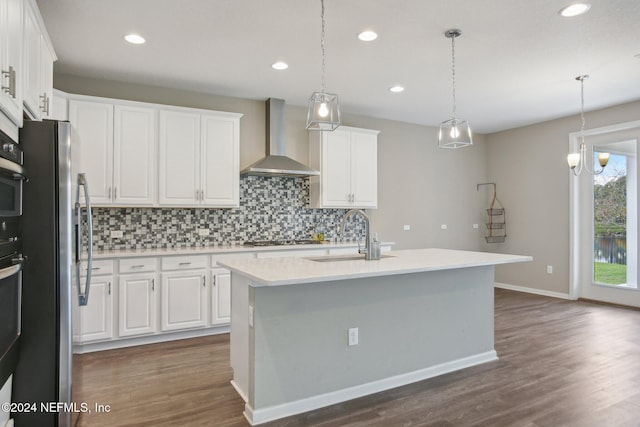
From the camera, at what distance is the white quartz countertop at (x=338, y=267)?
6.95 feet

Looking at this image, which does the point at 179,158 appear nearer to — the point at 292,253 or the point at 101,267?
the point at 101,267

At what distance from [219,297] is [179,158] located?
4.97 ft

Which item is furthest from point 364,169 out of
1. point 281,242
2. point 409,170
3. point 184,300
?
point 184,300

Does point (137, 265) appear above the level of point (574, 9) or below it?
below

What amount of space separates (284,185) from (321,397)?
3015 mm

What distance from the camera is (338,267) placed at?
97.9 inches

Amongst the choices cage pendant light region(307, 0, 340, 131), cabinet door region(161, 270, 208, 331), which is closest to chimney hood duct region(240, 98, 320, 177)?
cabinet door region(161, 270, 208, 331)

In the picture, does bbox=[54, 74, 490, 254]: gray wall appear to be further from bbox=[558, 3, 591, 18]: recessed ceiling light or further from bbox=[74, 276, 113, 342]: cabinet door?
bbox=[558, 3, 591, 18]: recessed ceiling light

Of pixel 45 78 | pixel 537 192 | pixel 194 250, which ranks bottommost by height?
pixel 194 250

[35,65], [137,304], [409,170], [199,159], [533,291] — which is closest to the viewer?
[35,65]

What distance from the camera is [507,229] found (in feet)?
22.0

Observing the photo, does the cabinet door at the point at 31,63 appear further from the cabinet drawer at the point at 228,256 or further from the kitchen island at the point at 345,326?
the cabinet drawer at the point at 228,256

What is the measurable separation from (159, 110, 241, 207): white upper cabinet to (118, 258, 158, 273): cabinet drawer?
2.09 feet

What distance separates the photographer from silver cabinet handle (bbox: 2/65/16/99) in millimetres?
1819
